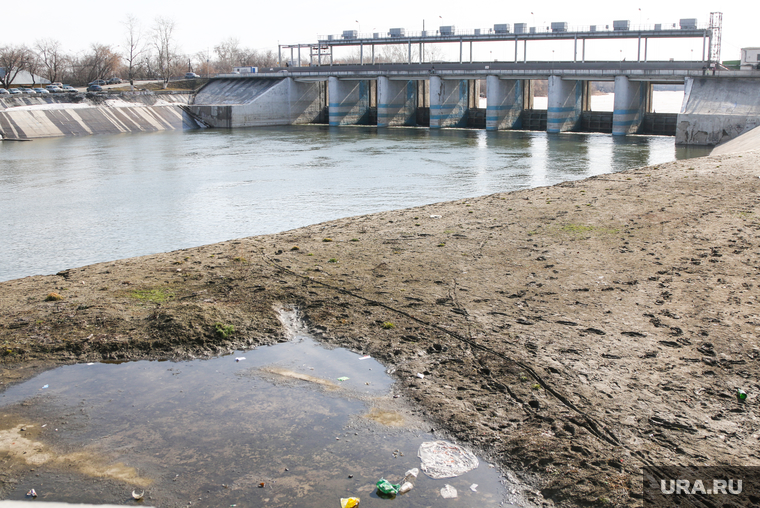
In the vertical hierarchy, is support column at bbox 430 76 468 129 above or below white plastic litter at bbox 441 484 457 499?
above

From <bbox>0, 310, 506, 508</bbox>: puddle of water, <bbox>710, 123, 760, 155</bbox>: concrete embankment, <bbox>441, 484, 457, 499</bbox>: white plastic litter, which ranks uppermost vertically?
<bbox>710, 123, 760, 155</bbox>: concrete embankment

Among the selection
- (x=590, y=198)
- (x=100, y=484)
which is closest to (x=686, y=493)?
(x=100, y=484)

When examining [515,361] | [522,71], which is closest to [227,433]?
[515,361]

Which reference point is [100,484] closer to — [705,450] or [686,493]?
[686,493]

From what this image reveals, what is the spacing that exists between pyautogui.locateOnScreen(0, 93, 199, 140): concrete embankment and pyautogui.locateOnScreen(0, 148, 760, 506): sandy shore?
45.4 metres

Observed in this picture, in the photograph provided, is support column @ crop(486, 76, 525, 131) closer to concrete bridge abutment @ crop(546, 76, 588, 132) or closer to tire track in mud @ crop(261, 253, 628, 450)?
concrete bridge abutment @ crop(546, 76, 588, 132)

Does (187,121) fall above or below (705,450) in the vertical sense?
above

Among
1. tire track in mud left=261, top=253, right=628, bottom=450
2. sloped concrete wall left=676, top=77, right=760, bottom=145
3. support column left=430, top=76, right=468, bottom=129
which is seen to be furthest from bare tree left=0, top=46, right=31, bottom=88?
tire track in mud left=261, top=253, right=628, bottom=450

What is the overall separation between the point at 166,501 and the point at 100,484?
2.03 feet

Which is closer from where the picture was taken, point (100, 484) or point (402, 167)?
point (100, 484)

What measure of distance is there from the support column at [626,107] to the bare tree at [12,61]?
66767 mm

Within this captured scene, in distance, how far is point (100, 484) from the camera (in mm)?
5141

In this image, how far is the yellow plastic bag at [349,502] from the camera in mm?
4840

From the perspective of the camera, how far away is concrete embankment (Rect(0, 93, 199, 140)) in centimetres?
5025
